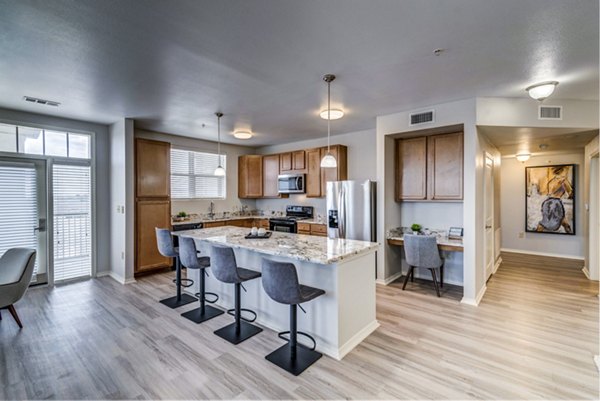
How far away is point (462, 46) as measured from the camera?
2.44 meters

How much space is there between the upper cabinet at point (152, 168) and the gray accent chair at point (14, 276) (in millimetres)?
1831

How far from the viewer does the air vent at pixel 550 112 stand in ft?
12.3

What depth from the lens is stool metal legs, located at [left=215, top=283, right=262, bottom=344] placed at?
2.98 metres

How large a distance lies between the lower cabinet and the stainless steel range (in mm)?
2145

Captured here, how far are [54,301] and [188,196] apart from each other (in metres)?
2.98

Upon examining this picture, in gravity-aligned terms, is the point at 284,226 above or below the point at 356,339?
above

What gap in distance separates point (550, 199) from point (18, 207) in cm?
998

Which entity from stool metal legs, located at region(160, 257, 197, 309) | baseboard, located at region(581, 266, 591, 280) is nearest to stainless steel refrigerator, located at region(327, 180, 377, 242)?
stool metal legs, located at region(160, 257, 197, 309)

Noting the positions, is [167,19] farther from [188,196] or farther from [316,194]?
[188,196]

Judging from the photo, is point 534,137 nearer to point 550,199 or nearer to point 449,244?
point 449,244

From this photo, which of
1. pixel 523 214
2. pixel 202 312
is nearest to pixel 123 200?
pixel 202 312

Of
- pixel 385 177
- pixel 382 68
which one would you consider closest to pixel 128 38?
pixel 382 68

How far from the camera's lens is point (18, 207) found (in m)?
4.34

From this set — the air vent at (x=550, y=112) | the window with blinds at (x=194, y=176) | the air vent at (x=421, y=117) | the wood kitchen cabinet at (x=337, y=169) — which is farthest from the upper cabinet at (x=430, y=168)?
the window with blinds at (x=194, y=176)
